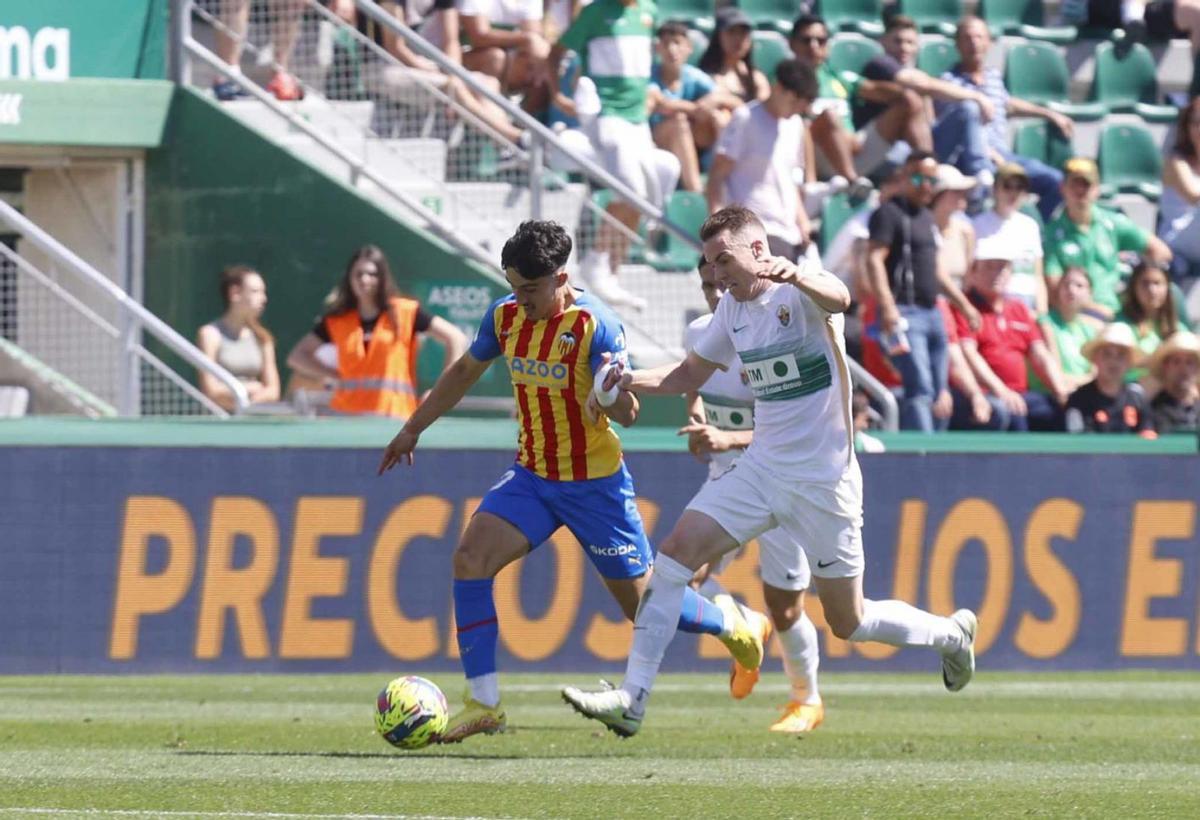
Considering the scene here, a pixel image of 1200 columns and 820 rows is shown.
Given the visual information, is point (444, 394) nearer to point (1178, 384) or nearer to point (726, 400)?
point (726, 400)

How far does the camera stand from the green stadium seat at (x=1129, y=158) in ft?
63.9

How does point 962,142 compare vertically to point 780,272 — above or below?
below

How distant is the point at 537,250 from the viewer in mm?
8695

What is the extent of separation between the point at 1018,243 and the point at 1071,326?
73 cm

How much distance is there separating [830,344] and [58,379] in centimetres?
723

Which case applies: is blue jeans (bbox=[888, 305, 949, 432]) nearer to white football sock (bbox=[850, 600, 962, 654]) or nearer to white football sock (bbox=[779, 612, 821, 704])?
white football sock (bbox=[779, 612, 821, 704])

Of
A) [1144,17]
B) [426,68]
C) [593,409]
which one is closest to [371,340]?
[426,68]

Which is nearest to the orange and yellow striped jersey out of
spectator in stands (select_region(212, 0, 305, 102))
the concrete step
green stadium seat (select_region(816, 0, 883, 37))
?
the concrete step

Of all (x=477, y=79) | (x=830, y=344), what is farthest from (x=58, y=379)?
(x=830, y=344)

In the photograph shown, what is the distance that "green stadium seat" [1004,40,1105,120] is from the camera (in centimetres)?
1972

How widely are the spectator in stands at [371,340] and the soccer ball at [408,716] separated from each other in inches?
A: 214

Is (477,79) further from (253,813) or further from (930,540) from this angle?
(253,813)

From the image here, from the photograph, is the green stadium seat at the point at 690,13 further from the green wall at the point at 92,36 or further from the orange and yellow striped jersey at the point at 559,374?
the orange and yellow striped jersey at the point at 559,374

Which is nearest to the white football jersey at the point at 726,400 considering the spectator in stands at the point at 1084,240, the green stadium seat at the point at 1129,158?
the spectator in stands at the point at 1084,240
